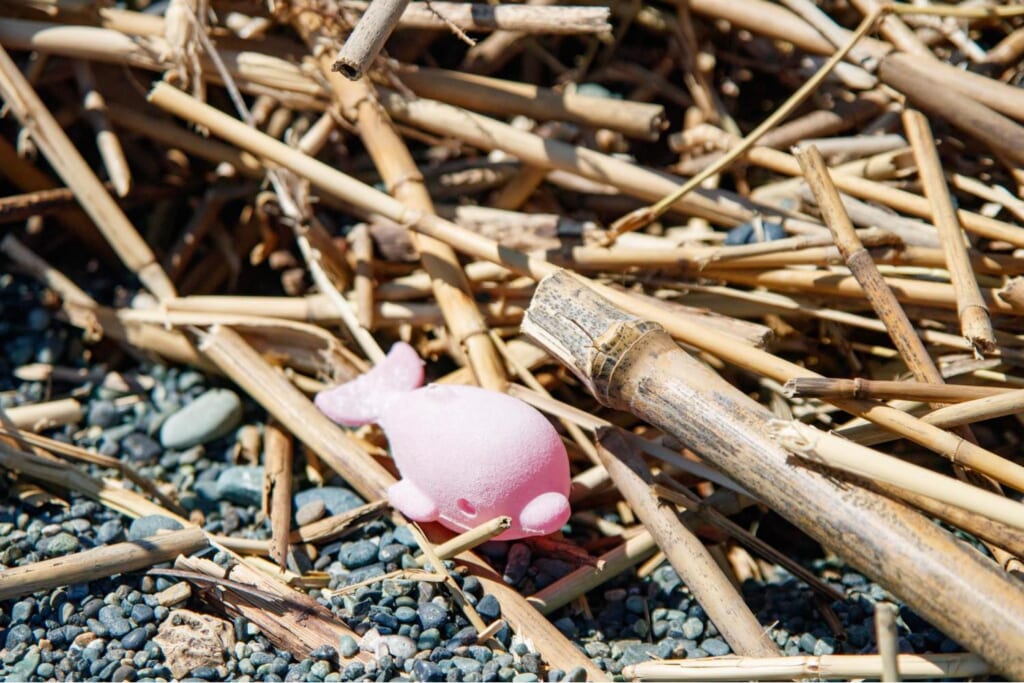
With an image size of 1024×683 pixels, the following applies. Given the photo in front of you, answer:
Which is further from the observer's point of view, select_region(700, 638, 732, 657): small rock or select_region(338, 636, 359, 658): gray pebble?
select_region(700, 638, 732, 657): small rock

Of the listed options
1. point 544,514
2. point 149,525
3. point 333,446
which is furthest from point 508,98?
point 149,525

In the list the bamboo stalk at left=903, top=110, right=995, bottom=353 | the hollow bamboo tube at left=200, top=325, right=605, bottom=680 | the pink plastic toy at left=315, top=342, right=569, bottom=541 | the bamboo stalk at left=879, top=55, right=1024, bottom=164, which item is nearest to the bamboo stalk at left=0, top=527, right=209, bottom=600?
the hollow bamboo tube at left=200, top=325, right=605, bottom=680

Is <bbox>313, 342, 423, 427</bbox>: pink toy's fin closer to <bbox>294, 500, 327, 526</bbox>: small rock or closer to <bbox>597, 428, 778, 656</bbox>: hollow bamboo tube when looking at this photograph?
<bbox>294, 500, 327, 526</bbox>: small rock

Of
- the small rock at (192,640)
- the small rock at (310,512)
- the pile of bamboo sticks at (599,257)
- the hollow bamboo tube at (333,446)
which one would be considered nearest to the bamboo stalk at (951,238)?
the pile of bamboo sticks at (599,257)

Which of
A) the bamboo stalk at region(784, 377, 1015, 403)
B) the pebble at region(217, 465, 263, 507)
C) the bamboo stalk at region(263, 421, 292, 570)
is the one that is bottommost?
the pebble at region(217, 465, 263, 507)

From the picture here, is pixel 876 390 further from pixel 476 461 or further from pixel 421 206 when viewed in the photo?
pixel 421 206

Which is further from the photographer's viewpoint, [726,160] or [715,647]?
[726,160]
